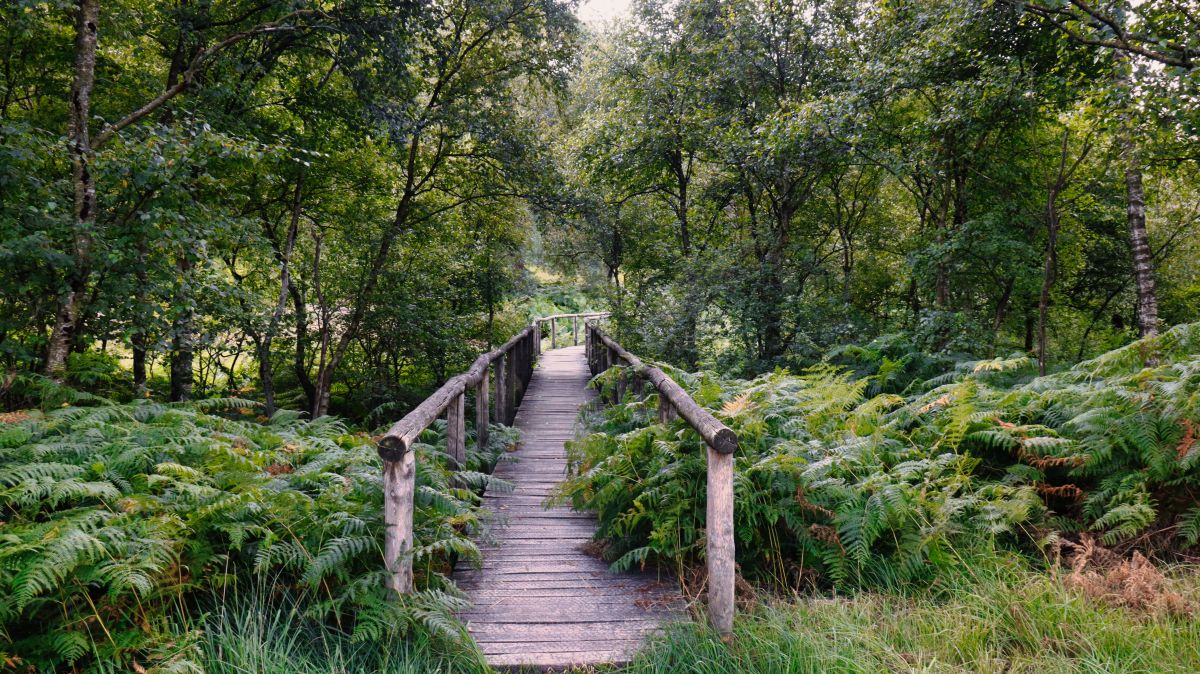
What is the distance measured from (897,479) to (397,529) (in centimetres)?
294

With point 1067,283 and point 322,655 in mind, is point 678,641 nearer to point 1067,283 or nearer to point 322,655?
point 322,655

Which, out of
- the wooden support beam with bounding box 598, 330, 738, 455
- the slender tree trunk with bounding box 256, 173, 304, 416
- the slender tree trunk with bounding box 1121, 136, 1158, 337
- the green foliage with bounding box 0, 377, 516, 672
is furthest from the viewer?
the slender tree trunk with bounding box 256, 173, 304, 416

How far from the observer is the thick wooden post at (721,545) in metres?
2.93

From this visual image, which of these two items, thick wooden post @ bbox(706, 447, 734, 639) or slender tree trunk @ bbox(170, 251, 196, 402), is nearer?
thick wooden post @ bbox(706, 447, 734, 639)

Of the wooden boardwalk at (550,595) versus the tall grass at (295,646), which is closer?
the tall grass at (295,646)

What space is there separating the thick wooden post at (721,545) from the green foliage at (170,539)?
127 centimetres

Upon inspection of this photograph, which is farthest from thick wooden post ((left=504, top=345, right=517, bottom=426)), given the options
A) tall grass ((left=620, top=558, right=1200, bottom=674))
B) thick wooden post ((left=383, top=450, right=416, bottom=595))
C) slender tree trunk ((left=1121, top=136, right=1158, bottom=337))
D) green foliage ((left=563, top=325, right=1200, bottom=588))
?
slender tree trunk ((left=1121, top=136, right=1158, bottom=337))

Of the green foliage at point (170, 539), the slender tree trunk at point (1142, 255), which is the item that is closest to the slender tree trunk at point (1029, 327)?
the slender tree trunk at point (1142, 255)

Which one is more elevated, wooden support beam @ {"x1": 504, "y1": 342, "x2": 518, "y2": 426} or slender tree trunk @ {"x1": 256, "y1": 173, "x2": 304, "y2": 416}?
slender tree trunk @ {"x1": 256, "y1": 173, "x2": 304, "y2": 416}

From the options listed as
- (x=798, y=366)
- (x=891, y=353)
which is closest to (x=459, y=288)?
(x=798, y=366)

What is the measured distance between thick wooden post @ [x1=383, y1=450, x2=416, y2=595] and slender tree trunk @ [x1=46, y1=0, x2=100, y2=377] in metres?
4.62

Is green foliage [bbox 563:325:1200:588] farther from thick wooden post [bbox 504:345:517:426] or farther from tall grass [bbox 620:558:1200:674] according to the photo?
thick wooden post [bbox 504:345:517:426]

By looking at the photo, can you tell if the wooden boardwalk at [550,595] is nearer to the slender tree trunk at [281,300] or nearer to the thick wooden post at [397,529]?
the thick wooden post at [397,529]

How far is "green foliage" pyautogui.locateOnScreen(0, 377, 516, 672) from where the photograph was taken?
7.70 feet
